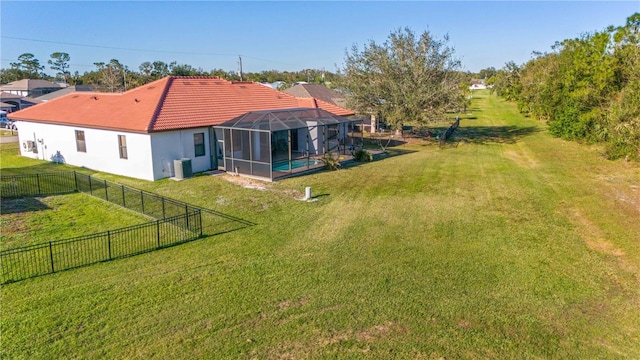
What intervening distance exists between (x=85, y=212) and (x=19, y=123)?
52.6ft

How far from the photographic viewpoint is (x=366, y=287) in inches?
356

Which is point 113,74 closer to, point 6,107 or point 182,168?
point 6,107

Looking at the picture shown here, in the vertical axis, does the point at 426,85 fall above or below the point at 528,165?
above

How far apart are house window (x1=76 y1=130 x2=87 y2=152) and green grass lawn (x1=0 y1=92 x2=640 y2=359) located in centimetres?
846

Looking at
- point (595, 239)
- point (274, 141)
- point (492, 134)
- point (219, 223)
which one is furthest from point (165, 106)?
point (492, 134)

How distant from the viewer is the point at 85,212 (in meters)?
14.4

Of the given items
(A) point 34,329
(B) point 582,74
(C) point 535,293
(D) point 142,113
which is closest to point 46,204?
(D) point 142,113

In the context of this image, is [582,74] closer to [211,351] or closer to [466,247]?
[466,247]

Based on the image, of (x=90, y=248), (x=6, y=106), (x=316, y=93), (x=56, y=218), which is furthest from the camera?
(x=6, y=106)

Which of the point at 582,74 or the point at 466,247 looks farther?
the point at 582,74

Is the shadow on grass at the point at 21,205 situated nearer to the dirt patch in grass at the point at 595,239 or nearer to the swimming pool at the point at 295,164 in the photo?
the swimming pool at the point at 295,164

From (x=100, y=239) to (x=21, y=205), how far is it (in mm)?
5535

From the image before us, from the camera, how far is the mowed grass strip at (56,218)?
39.7 ft

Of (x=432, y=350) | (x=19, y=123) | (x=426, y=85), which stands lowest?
(x=432, y=350)
